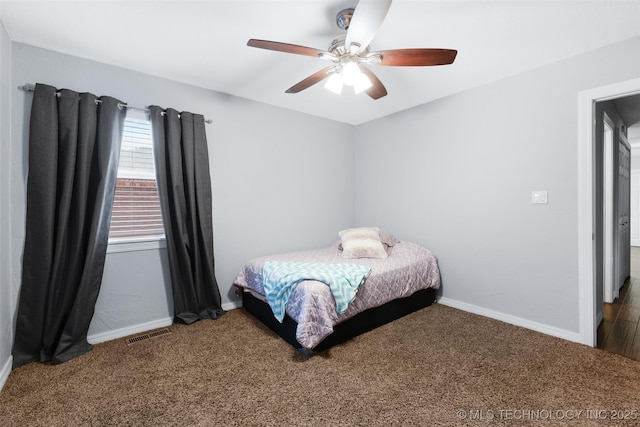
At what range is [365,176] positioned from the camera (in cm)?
403

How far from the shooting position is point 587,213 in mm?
2225

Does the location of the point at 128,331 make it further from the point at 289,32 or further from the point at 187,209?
the point at 289,32

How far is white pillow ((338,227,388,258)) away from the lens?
3027 millimetres

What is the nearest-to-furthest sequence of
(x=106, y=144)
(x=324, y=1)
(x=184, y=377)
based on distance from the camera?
(x=324, y=1)
(x=184, y=377)
(x=106, y=144)

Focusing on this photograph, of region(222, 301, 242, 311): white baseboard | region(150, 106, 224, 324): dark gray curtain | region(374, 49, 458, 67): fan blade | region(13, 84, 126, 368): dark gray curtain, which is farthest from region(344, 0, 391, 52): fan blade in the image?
region(222, 301, 242, 311): white baseboard

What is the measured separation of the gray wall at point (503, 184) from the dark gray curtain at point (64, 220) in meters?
2.97

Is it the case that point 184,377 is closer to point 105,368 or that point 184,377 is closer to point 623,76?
point 105,368

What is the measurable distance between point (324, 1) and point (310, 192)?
7.44 feet

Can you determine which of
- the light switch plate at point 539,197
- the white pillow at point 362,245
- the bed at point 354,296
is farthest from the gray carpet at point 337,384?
the light switch plate at point 539,197

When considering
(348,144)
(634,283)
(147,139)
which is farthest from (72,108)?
(634,283)

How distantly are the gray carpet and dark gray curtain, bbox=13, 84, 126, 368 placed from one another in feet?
0.74

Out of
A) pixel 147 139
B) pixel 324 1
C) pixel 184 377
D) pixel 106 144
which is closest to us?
pixel 324 1

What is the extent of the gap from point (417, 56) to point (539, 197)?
5.55 ft

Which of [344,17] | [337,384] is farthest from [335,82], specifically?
[337,384]
